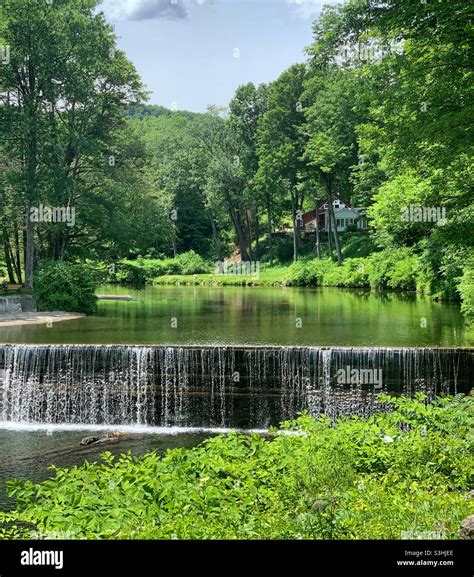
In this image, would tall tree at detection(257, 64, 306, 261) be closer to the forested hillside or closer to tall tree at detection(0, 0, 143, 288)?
the forested hillside

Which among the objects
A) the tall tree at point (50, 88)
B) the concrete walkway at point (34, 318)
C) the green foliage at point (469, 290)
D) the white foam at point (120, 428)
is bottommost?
the white foam at point (120, 428)

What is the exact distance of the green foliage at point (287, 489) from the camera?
5.85 meters

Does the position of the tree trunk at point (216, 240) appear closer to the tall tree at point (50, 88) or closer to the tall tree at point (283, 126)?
the tall tree at point (283, 126)

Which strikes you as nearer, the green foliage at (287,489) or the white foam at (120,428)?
the green foliage at (287,489)

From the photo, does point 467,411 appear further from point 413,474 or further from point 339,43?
point 339,43

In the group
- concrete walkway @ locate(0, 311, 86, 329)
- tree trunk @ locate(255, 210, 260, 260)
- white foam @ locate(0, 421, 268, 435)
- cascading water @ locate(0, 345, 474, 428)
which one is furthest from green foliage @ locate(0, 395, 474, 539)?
tree trunk @ locate(255, 210, 260, 260)

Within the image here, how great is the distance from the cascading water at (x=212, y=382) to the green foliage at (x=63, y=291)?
41.1ft

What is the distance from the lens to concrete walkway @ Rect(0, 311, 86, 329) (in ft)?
82.0

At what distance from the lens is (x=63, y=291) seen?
99.3ft

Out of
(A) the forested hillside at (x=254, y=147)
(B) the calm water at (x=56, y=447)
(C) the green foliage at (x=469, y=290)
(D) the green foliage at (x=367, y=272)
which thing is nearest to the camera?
(B) the calm water at (x=56, y=447)

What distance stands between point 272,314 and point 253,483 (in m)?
20.4

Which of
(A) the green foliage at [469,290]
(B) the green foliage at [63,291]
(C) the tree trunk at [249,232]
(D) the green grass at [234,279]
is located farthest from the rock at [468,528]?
(C) the tree trunk at [249,232]

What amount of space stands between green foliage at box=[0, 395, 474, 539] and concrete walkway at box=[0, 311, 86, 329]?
55.5 feet

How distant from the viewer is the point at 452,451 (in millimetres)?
8055
